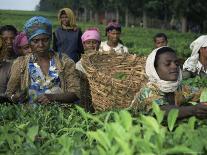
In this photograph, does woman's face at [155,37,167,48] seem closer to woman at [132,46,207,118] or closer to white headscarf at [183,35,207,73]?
white headscarf at [183,35,207,73]

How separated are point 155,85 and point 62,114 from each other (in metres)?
0.93

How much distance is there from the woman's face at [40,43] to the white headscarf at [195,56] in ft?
7.84

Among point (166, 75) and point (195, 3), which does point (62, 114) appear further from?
point (195, 3)

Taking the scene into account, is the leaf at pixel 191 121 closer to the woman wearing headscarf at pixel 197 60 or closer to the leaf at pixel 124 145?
the leaf at pixel 124 145

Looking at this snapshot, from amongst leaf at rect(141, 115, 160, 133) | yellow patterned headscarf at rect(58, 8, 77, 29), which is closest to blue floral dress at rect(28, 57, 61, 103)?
leaf at rect(141, 115, 160, 133)

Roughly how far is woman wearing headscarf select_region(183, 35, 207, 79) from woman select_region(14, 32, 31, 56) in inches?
80.0

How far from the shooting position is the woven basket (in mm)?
4945

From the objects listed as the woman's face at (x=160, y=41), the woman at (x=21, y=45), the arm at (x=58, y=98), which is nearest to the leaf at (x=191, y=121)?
the arm at (x=58, y=98)

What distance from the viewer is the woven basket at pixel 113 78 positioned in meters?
4.95

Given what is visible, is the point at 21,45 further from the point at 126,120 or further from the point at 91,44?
the point at 126,120

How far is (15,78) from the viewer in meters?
4.08

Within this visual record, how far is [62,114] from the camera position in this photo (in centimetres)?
287

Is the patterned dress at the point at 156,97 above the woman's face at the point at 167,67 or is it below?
below

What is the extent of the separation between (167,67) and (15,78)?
52.2 inches
